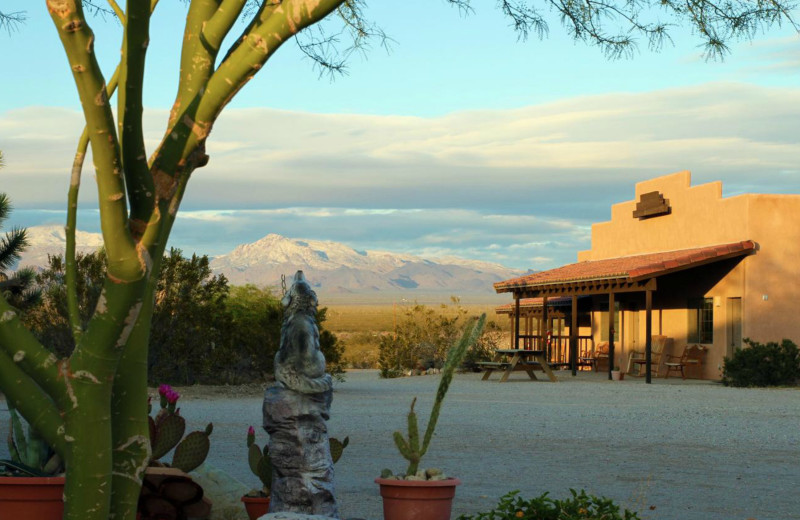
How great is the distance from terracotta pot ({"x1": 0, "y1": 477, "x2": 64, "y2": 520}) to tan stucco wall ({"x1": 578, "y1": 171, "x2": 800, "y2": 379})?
68.7 ft

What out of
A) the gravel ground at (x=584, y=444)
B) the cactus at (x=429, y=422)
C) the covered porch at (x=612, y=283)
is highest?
the covered porch at (x=612, y=283)

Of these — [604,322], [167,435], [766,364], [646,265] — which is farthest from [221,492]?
[604,322]

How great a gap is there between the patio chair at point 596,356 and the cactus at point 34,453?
24661 mm

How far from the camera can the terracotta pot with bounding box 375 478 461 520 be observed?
5.65 m

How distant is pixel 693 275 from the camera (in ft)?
85.5

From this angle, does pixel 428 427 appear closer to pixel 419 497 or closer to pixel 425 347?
pixel 419 497

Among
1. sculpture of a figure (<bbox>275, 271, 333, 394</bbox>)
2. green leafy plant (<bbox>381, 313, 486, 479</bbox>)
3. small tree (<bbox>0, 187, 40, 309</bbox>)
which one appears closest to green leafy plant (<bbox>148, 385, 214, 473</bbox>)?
sculpture of a figure (<bbox>275, 271, 333, 394</bbox>)

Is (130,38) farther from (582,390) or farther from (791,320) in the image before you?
(791,320)

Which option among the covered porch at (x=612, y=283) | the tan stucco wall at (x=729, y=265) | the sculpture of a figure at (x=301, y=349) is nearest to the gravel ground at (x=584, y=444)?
the sculpture of a figure at (x=301, y=349)

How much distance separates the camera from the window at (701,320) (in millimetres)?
25252

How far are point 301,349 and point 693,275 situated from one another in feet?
71.8

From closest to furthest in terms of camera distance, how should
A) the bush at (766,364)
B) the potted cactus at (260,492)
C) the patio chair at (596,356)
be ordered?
the potted cactus at (260,492) < the bush at (766,364) < the patio chair at (596,356)

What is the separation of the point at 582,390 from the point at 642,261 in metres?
5.85

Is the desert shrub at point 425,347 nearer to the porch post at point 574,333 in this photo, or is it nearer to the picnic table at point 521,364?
the porch post at point 574,333
